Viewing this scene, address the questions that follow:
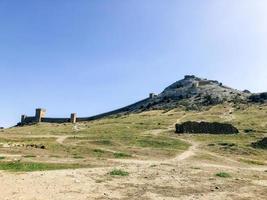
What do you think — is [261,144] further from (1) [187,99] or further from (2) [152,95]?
(2) [152,95]

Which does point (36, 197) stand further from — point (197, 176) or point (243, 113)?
point (243, 113)

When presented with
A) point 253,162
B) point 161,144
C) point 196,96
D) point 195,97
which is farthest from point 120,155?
point 196,96

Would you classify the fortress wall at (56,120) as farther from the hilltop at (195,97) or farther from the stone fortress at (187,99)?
the hilltop at (195,97)

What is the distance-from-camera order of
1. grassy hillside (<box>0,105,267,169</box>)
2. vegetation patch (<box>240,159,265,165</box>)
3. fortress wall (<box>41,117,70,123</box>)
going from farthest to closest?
fortress wall (<box>41,117,70,123</box>)
vegetation patch (<box>240,159,265,165</box>)
grassy hillside (<box>0,105,267,169</box>)

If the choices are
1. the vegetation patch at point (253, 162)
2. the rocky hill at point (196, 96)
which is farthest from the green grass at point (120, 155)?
the rocky hill at point (196, 96)

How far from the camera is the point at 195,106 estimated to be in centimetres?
13888

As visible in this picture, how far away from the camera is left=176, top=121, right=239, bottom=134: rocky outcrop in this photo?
77688mm

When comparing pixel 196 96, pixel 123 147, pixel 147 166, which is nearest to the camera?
pixel 147 166

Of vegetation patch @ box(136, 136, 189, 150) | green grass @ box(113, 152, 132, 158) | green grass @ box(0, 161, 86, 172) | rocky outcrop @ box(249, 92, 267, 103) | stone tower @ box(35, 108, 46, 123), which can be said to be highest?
rocky outcrop @ box(249, 92, 267, 103)

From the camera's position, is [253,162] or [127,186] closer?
[127,186]

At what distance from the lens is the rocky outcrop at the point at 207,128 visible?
7769 centimetres

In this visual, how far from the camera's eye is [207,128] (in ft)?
258

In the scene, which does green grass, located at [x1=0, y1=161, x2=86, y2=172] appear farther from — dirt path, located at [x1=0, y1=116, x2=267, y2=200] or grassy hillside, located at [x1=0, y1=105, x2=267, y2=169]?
dirt path, located at [x1=0, y1=116, x2=267, y2=200]

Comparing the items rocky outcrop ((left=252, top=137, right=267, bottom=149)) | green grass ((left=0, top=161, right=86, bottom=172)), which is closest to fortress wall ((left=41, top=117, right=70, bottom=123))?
rocky outcrop ((left=252, top=137, right=267, bottom=149))
